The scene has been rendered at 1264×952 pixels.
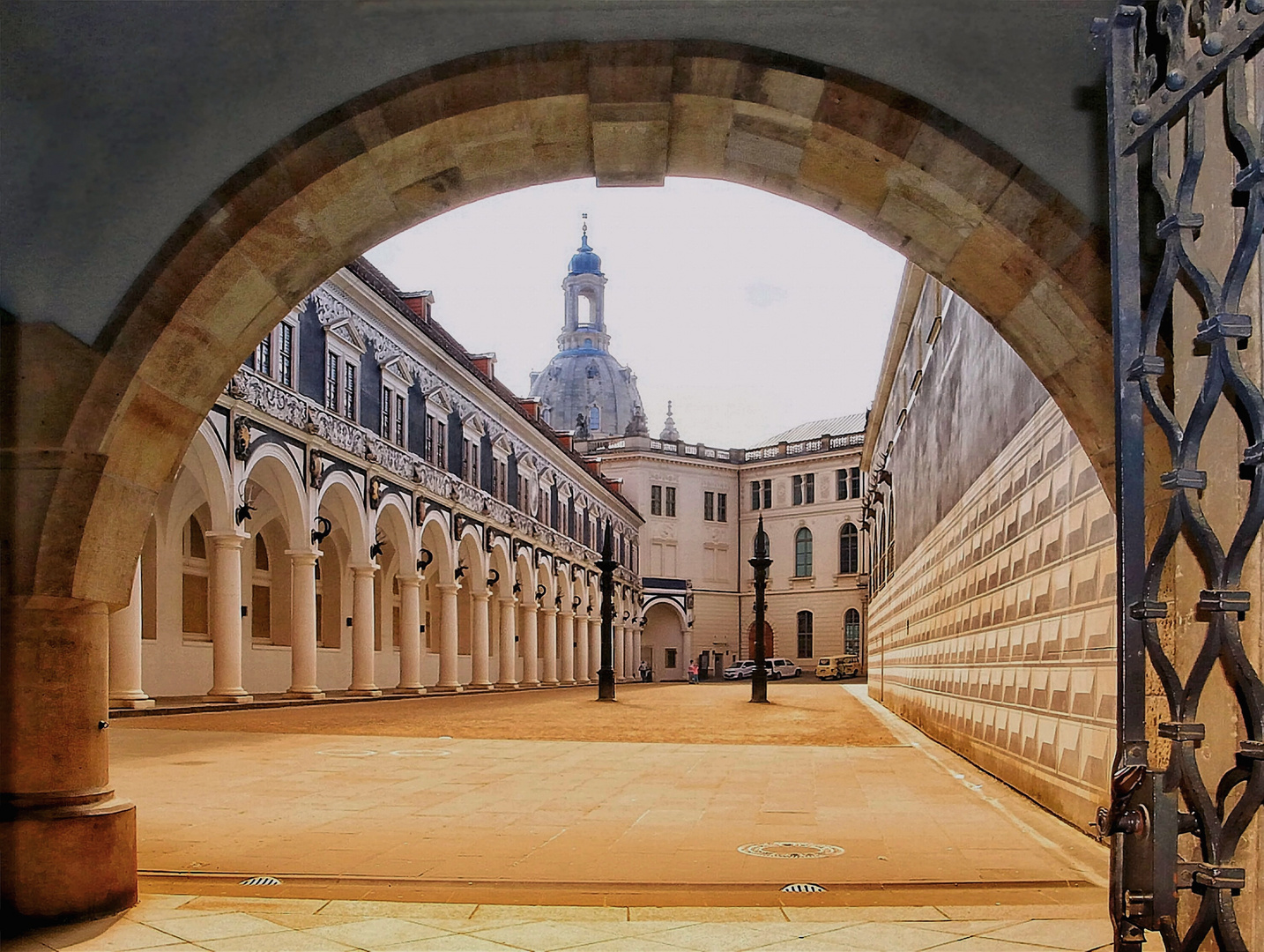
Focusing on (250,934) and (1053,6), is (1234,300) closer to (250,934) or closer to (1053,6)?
(1053,6)

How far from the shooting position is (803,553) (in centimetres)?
7100

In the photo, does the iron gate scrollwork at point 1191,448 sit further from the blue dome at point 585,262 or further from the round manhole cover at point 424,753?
the blue dome at point 585,262

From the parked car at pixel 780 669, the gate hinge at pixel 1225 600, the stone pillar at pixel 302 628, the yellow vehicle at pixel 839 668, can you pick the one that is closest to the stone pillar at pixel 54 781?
the gate hinge at pixel 1225 600

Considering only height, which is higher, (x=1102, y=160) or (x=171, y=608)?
(x=1102, y=160)

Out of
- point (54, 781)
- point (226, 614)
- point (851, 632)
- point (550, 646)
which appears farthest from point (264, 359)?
point (851, 632)

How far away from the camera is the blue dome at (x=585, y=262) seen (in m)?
103

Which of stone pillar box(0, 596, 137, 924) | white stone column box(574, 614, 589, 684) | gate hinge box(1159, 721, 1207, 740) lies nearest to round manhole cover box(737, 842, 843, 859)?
stone pillar box(0, 596, 137, 924)

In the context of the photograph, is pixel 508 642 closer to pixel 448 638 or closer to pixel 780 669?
pixel 448 638

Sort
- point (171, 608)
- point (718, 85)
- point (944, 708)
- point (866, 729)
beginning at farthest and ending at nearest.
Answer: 1. point (171, 608)
2. point (866, 729)
3. point (944, 708)
4. point (718, 85)

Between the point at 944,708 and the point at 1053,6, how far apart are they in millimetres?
11447

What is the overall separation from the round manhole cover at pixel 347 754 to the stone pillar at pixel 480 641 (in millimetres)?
24378

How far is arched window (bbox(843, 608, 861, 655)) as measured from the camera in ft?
223

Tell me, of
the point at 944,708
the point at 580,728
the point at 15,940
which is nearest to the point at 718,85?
the point at 15,940

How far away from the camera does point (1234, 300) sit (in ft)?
10.8
